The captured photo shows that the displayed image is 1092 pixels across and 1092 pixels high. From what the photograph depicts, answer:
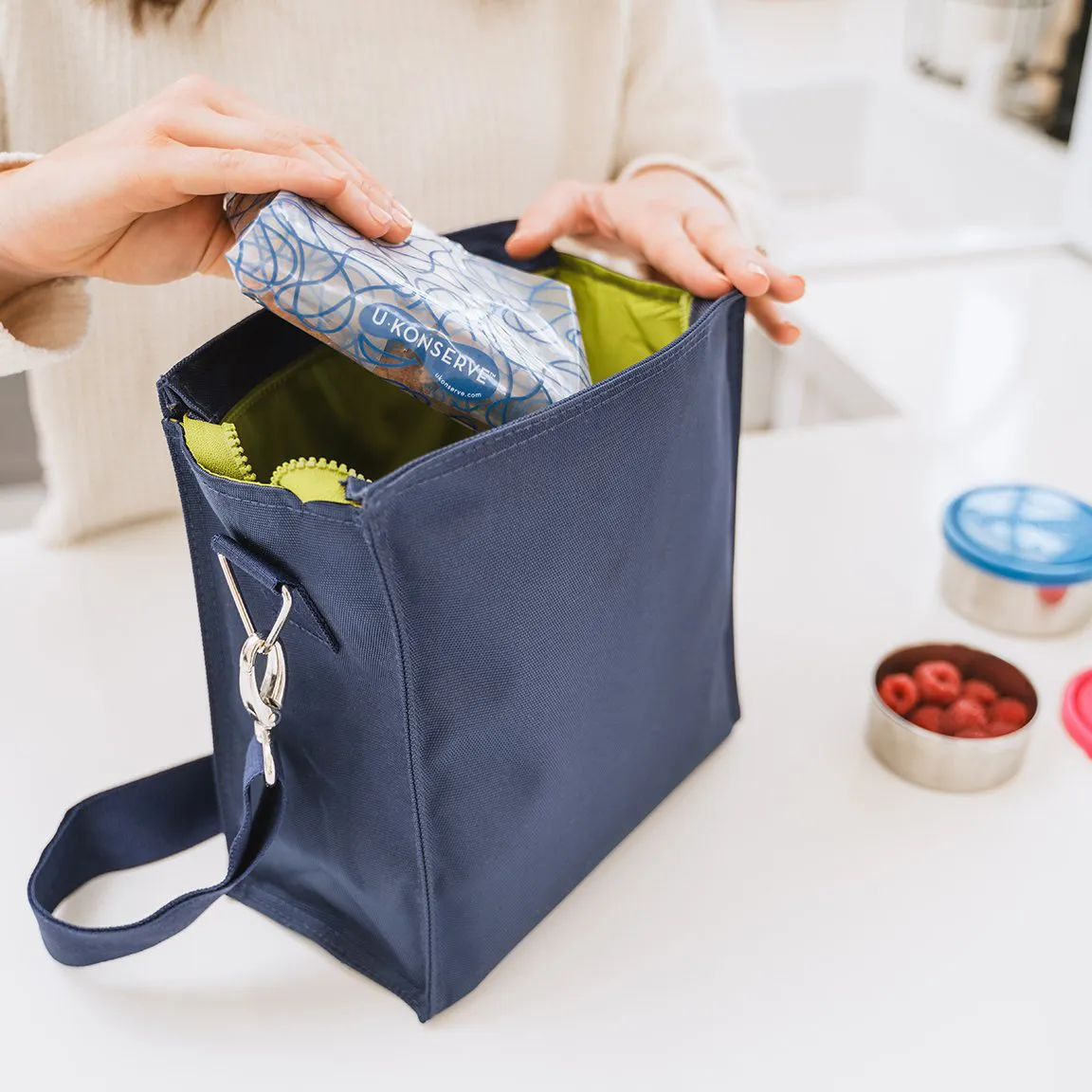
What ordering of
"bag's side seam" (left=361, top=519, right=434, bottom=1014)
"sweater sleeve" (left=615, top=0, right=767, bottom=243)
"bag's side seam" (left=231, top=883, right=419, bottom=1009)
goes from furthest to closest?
"sweater sleeve" (left=615, top=0, right=767, bottom=243)
"bag's side seam" (left=231, top=883, right=419, bottom=1009)
"bag's side seam" (left=361, top=519, right=434, bottom=1014)

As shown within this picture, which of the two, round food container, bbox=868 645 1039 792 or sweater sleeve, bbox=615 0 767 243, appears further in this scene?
sweater sleeve, bbox=615 0 767 243

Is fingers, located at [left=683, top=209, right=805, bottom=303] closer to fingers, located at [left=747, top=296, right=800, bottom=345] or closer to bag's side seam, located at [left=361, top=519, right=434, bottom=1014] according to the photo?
fingers, located at [left=747, top=296, right=800, bottom=345]

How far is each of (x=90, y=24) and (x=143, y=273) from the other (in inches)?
7.6

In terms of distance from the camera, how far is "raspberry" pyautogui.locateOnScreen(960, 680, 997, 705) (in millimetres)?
605


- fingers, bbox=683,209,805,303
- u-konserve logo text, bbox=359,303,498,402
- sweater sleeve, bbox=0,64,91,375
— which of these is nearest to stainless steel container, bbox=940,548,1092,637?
fingers, bbox=683,209,805,303

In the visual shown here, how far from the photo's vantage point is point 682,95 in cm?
82

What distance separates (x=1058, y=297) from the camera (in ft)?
3.58

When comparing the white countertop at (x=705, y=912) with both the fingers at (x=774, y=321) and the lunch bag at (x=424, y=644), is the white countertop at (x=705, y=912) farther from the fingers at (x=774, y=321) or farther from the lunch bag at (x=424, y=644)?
the fingers at (x=774, y=321)

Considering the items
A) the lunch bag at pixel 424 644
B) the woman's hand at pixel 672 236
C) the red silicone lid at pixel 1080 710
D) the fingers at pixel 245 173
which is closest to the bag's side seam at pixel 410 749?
the lunch bag at pixel 424 644

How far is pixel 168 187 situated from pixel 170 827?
292 millimetres

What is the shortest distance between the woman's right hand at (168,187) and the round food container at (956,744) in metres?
0.34

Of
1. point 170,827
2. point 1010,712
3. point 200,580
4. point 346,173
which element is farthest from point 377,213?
point 1010,712

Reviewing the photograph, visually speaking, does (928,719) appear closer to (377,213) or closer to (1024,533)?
(1024,533)

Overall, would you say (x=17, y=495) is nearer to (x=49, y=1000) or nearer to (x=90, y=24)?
(x=90, y=24)
